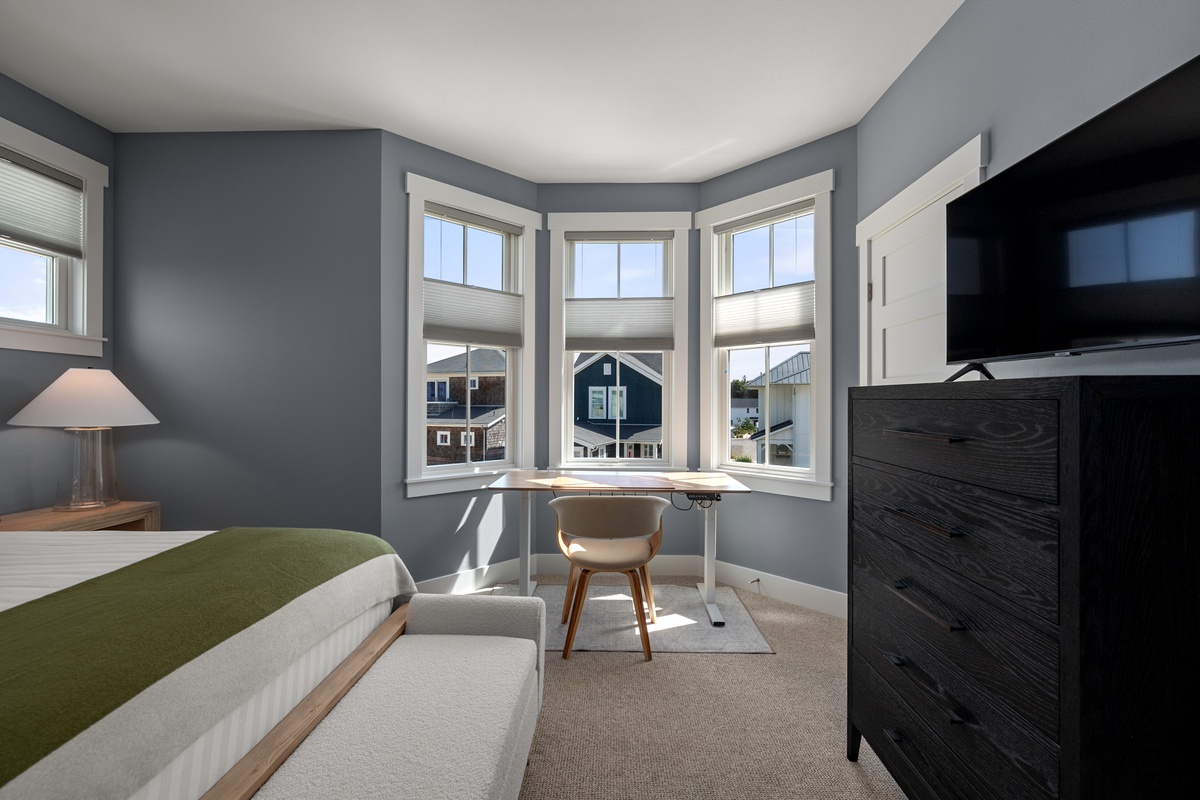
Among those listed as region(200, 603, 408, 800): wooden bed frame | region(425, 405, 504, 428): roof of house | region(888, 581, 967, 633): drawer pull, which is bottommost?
region(200, 603, 408, 800): wooden bed frame

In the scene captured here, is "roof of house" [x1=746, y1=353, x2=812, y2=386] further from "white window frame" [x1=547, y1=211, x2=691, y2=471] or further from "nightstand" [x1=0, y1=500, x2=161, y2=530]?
"nightstand" [x1=0, y1=500, x2=161, y2=530]

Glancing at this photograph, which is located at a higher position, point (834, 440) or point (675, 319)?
point (675, 319)

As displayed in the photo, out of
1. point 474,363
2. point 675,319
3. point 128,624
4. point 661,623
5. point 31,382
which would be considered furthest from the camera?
point 675,319

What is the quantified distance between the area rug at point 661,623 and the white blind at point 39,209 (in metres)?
2.98

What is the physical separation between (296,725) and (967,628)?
1485 millimetres

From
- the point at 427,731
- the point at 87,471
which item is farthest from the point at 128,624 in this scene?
the point at 87,471

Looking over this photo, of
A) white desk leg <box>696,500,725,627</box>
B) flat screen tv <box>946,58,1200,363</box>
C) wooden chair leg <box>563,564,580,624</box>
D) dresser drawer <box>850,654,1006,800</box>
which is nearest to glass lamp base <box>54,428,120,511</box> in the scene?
wooden chair leg <box>563,564,580,624</box>

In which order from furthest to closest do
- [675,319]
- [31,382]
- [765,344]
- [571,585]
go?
[675,319], [765,344], [571,585], [31,382]

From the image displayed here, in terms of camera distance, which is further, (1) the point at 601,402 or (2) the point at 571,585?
(1) the point at 601,402

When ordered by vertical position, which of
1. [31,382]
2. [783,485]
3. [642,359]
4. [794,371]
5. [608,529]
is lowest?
[608,529]

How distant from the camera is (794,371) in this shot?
3.42 metres

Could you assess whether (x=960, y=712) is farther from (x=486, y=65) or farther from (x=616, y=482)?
(x=486, y=65)

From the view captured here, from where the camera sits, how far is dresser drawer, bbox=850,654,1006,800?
126 centimetres

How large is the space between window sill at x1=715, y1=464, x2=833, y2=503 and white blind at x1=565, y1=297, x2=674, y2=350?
38.2 inches
